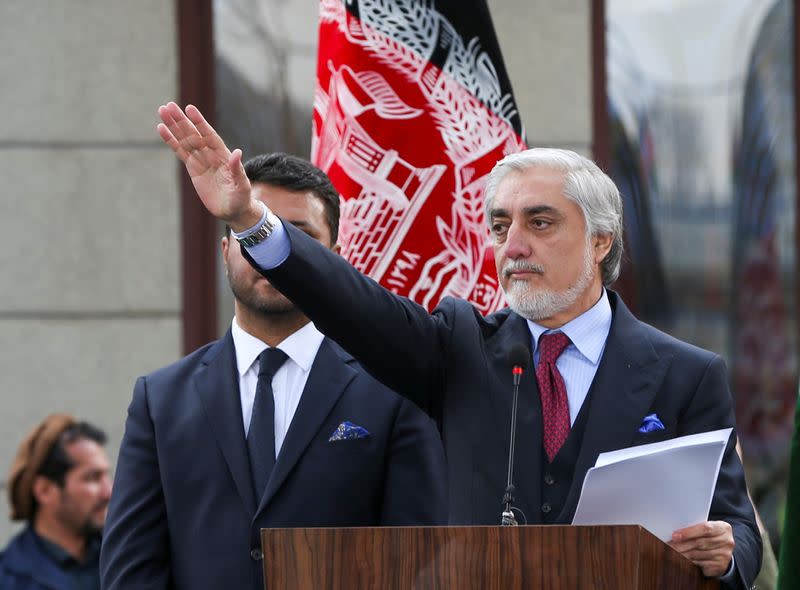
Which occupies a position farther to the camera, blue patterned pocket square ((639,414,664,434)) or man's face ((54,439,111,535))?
man's face ((54,439,111,535))

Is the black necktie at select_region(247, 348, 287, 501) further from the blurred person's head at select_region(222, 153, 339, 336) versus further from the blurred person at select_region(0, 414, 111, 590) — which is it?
the blurred person at select_region(0, 414, 111, 590)

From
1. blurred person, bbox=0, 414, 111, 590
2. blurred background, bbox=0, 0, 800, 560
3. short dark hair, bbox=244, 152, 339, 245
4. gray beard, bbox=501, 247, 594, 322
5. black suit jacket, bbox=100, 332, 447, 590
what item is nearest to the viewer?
gray beard, bbox=501, 247, 594, 322

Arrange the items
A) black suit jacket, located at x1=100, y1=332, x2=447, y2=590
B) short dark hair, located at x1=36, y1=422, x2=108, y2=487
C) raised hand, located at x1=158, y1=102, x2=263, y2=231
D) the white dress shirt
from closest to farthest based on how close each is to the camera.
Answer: raised hand, located at x1=158, y1=102, x2=263, y2=231 < black suit jacket, located at x1=100, y1=332, x2=447, y2=590 < the white dress shirt < short dark hair, located at x1=36, y1=422, x2=108, y2=487

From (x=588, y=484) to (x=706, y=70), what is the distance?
5.12 m

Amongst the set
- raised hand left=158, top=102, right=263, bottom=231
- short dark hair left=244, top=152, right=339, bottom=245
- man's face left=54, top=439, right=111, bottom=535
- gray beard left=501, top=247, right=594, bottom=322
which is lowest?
man's face left=54, top=439, right=111, bottom=535

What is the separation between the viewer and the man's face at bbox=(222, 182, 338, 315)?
3836 millimetres

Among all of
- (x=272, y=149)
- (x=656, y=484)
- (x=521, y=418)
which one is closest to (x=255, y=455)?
(x=521, y=418)

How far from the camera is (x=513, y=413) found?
10.6 feet

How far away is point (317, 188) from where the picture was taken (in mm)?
3955

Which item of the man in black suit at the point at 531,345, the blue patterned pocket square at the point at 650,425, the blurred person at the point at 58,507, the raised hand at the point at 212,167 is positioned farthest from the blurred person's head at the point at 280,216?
the blurred person at the point at 58,507

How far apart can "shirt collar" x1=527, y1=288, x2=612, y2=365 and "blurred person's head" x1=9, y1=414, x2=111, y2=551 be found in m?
2.98

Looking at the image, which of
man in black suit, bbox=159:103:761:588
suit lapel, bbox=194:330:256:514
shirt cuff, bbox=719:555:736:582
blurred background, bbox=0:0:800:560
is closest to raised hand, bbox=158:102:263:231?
man in black suit, bbox=159:103:761:588

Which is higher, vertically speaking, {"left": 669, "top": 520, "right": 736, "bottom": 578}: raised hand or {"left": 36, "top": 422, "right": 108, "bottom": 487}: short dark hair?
{"left": 669, "top": 520, "right": 736, "bottom": 578}: raised hand

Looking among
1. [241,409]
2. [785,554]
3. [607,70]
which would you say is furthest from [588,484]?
[607,70]
